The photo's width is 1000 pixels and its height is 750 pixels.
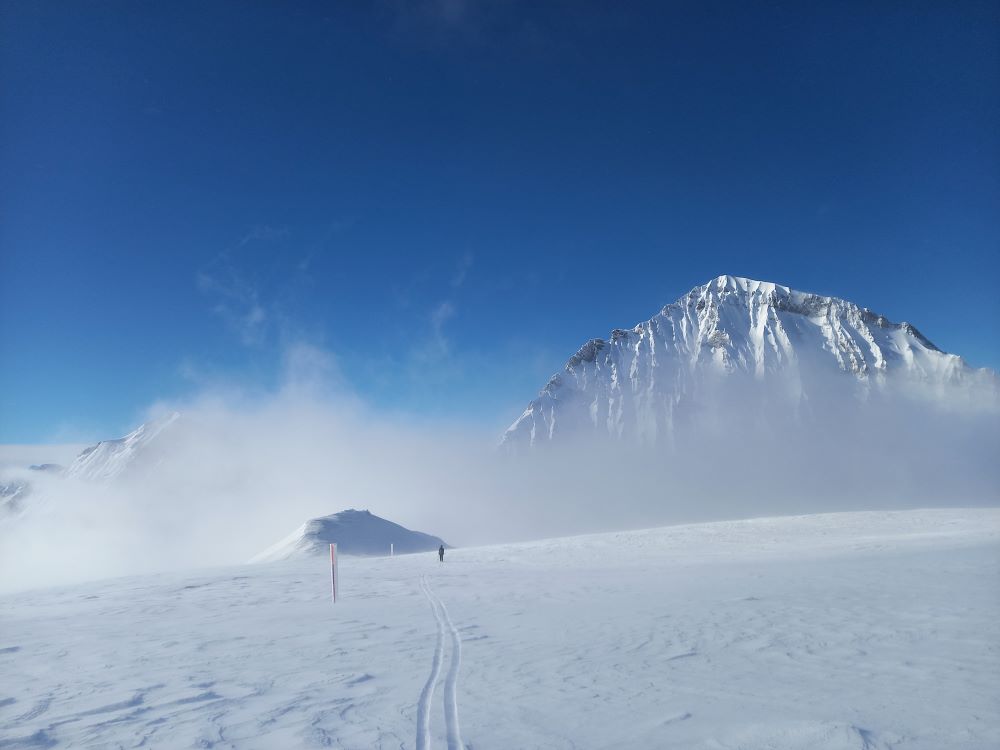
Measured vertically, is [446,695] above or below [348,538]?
below

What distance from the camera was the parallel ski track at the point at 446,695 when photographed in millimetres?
6160

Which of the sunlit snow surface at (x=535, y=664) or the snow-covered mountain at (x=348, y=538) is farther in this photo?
the snow-covered mountain at (x=348, y=538)

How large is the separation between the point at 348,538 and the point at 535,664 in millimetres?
56488

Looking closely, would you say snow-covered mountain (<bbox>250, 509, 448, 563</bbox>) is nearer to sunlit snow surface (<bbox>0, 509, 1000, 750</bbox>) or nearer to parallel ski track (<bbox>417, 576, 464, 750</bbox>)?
sunlit snow surface (<bbox>0, 509, 1000, 750</bbox>)

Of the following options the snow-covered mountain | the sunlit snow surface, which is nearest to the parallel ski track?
the sunlit snow surface

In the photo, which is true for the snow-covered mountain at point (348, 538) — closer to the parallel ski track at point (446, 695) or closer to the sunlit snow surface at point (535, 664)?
the sunlit snow surface at point (535, 664)

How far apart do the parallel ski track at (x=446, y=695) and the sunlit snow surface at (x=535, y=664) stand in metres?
0.04

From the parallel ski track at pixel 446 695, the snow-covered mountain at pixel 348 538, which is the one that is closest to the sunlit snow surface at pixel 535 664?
the parallel ski track at pixel 446 695

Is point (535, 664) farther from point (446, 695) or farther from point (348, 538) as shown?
point (348, 538)

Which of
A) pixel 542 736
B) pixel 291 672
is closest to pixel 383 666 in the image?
pixel 291 672

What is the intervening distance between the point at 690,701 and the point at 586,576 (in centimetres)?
1445

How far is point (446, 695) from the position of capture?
7.58 meters

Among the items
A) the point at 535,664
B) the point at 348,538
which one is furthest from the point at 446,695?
the point at 348,538

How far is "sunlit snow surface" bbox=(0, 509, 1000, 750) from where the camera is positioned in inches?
251
